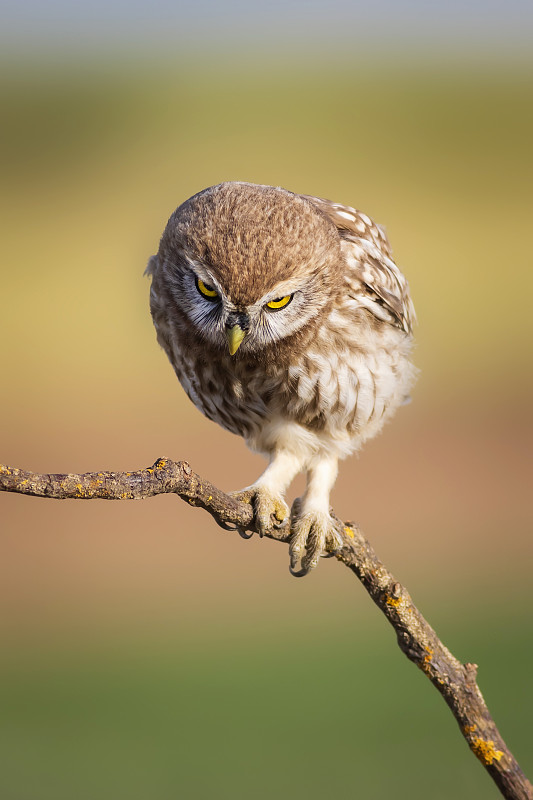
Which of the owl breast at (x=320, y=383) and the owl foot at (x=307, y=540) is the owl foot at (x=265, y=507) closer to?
the owl foot at (x=307, y=540)

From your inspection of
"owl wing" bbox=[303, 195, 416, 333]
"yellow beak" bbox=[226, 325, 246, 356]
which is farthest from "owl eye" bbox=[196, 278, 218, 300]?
"owl wing" bbox=[303, 195, 416, 333]

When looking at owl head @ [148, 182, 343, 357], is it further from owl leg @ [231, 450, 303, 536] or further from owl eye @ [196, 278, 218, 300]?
owl leg @ [231, 450, 303, 536]

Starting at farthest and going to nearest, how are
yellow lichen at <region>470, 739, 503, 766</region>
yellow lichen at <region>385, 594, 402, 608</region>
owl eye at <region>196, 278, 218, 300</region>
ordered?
owl eye at <region>196, 278, 218, 300</region>
yellow lichen at <region>385, 594, 402, 608</region>
yellow lichen at <region>470, 739, 503, 766</region>

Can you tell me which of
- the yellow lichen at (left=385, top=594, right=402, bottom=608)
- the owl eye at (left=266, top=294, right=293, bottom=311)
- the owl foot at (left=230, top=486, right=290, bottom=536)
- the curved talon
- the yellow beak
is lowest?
the yellow lichen at (left=385, top=594, right=402, bottom=608)

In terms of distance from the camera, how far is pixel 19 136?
56.5 feet

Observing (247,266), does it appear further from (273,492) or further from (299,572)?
(299,572)

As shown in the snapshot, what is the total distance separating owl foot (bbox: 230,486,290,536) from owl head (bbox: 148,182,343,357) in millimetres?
503

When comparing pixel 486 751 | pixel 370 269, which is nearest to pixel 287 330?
pixel 370 269

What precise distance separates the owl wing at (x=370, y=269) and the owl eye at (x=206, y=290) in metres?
0.55

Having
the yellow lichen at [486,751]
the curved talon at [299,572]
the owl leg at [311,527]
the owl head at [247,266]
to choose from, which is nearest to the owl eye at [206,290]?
the owl head at [247,266]

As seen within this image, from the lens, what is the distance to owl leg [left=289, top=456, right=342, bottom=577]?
303cm

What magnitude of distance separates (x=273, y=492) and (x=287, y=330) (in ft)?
2.00

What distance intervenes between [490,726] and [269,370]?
1.28m

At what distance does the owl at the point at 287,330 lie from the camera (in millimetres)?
2623
